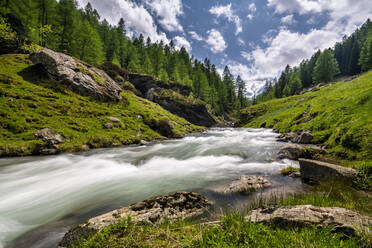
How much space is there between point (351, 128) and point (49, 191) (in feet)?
67.1

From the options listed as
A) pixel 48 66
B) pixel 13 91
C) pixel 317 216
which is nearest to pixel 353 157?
pixel 317 216

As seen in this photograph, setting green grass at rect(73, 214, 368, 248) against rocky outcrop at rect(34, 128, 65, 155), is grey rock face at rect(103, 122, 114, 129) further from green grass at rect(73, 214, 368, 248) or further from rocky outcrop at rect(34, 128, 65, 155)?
green grass at rect(73, 214, 368, 248)

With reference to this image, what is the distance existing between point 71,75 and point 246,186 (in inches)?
1337

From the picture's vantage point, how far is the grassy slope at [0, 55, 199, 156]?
→ 14.8 meters

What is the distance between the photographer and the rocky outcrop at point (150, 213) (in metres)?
3.97

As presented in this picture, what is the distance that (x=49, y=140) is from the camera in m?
15.4

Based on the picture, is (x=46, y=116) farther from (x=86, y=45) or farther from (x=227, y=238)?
(x=86, y=45)

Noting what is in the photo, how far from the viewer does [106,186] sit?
8.77 m

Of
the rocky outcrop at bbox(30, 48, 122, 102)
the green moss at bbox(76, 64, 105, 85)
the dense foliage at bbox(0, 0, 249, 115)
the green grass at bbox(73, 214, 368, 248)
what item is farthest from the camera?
the dense foliage at bbox(0, 0, 249, 115)

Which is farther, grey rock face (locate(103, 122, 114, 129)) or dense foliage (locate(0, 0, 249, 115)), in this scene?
dense foliage (locate(0, 0, 249, 115))

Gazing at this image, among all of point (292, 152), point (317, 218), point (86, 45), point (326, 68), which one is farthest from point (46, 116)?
point (326, 68)

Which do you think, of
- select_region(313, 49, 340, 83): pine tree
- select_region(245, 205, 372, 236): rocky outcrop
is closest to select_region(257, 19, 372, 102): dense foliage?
select_region(313, 49, 340, 83): pine tree

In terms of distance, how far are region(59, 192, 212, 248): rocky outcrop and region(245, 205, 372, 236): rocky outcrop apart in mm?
2161

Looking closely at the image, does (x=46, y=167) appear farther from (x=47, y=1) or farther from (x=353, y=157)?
(x=47, y=1)
